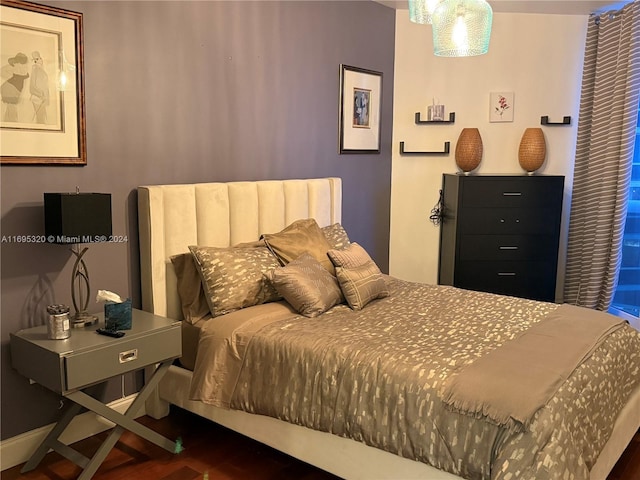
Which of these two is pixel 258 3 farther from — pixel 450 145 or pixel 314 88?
pixel 450 145

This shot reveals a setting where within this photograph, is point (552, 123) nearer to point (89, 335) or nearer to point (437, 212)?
point (437, 212)

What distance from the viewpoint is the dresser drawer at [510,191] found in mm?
4277

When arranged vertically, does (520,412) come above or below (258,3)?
below

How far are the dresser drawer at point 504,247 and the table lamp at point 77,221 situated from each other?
2.77m

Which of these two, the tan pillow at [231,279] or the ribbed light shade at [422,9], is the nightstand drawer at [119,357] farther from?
the ribbed light shade at [422,9]

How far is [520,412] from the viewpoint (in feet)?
6.07

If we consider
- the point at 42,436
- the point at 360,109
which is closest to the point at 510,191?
the point at 360,109

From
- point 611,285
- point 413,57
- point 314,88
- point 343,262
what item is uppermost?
point 413,57

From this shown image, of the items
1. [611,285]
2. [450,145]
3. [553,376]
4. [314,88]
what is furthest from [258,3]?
[611,285]

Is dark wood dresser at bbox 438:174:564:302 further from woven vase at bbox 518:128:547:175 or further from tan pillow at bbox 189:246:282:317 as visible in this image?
tan pillow at bbox 189:246:282:317

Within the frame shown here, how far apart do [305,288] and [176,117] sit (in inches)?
45.5

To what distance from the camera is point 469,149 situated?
4.48 metres

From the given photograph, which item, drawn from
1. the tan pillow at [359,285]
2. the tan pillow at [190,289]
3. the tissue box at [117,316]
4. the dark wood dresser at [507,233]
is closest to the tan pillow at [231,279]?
the tan pillow at [190,289]

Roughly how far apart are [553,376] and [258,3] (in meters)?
2.64
